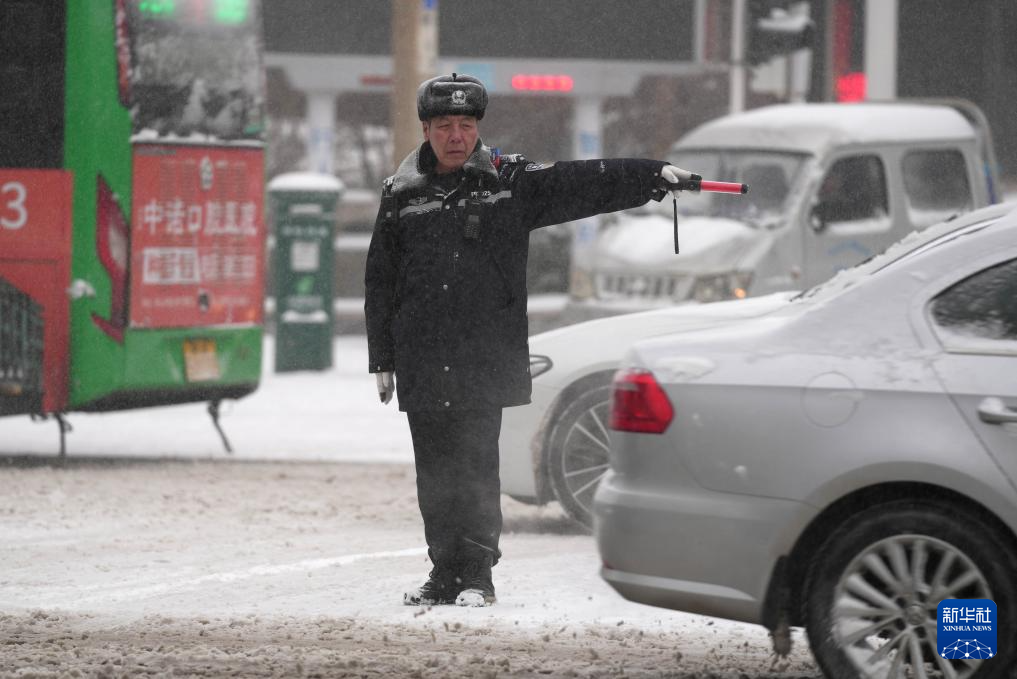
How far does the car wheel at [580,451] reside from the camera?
810 centimetres

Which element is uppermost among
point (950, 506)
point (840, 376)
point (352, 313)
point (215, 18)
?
point (215, 18)

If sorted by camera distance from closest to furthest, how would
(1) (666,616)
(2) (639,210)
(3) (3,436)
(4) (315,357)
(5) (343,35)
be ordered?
1. (1) (666,616)
2. (3) (3,436)
3. (2) (639,210)
4. (4) (315,357)
5. (5) (343,35)

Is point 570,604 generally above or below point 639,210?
below

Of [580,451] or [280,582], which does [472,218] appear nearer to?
[280,582]

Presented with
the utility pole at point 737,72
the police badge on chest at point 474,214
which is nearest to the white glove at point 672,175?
the police badge on chest at point 474,214

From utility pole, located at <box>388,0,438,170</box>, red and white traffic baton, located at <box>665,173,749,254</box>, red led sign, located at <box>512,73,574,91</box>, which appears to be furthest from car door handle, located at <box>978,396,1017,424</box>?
red led sign, located at <box>512,73,574,91</box>

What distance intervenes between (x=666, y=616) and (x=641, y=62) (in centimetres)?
1917

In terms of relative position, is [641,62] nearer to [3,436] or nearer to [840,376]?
[3,436]

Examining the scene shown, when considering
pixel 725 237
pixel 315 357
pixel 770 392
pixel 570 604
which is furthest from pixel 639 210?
pixel 770 392

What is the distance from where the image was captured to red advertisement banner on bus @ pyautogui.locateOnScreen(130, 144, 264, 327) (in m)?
10.6

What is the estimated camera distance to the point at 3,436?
12.2m

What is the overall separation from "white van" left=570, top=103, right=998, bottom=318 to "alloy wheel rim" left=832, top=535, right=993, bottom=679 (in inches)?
275

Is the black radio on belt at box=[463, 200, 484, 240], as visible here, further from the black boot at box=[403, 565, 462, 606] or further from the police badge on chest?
the black boot at box=[403, 565, 462, 606]

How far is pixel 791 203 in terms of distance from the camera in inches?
490
